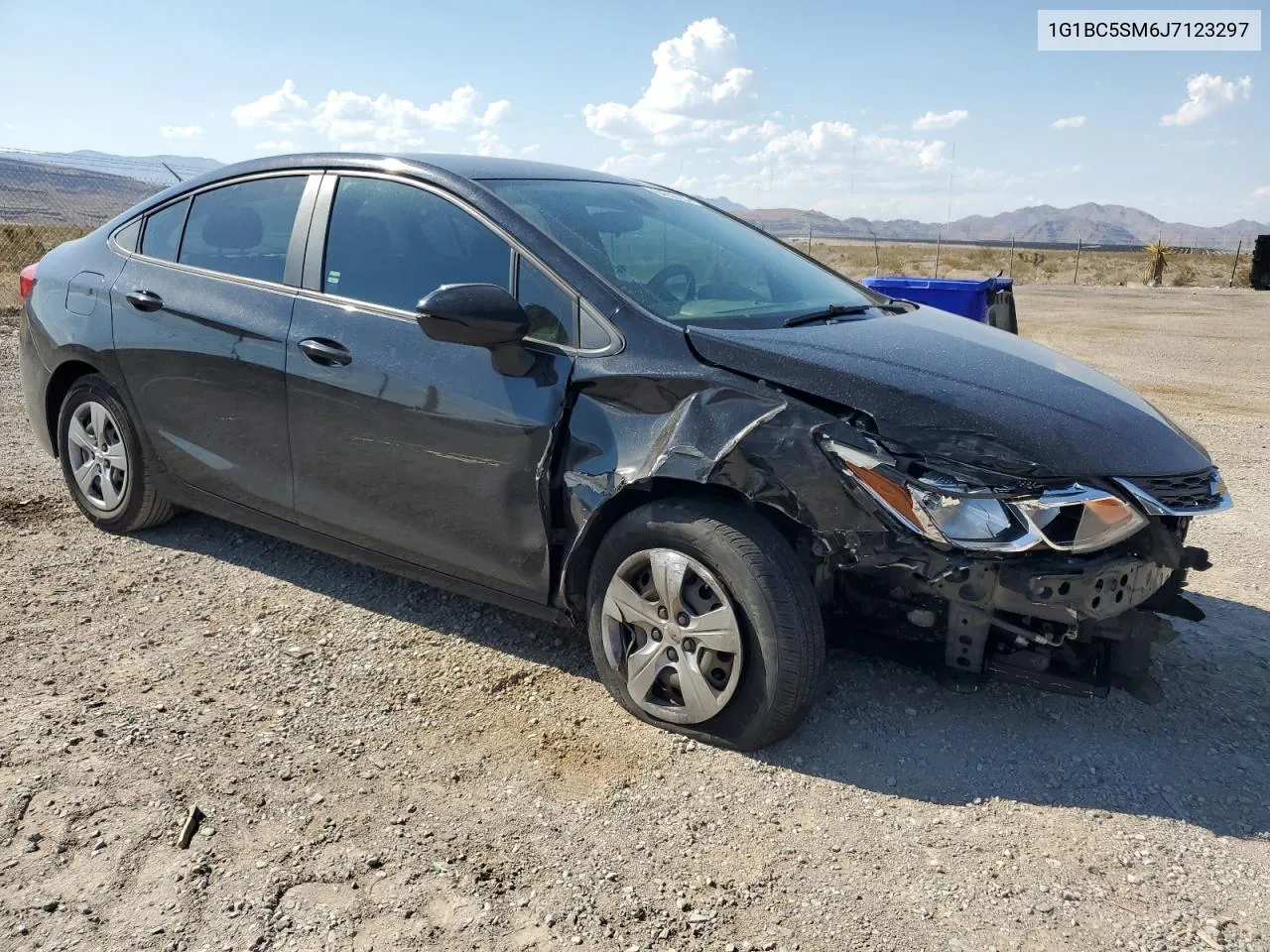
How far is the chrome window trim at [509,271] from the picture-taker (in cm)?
314

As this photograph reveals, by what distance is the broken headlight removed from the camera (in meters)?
2.68

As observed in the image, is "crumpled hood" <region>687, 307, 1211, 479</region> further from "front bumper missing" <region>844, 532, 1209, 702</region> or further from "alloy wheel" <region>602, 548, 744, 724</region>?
"alloy wheel" <region>602, 548, 744, 724</region>

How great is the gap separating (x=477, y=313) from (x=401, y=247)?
715 millimetres

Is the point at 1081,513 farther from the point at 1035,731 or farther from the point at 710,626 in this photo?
the point at 710,626

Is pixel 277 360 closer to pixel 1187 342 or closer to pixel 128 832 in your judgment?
pixel 128 832

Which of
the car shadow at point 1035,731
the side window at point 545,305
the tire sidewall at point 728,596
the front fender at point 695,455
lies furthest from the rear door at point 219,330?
the tire sidewall at point 728,596

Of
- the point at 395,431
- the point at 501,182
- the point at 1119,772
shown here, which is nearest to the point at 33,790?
the point at 395,431

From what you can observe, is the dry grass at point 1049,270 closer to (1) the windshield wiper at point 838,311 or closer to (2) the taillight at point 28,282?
(1) the windshield wiper at point 838,311

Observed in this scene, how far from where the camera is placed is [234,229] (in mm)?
4117

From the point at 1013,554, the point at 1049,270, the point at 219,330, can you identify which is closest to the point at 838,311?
the point at 1013,554

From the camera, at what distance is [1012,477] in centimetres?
272

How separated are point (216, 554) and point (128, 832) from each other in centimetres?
214

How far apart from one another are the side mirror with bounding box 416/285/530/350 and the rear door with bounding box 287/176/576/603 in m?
0.11

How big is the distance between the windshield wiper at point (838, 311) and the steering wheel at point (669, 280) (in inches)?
13.8
